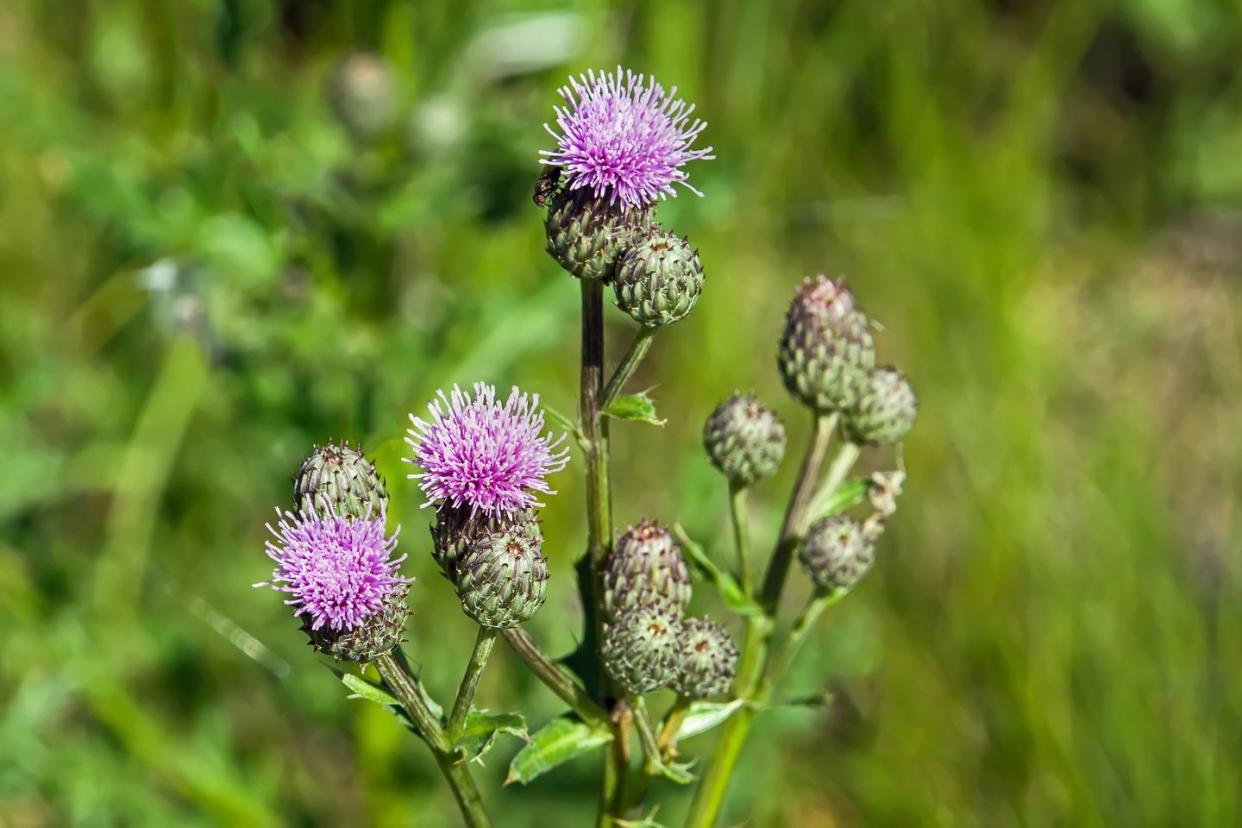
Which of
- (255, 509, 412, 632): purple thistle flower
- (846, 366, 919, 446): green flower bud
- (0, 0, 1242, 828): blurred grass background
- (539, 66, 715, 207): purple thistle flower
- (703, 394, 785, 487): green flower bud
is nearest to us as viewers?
(255, 509, 412, 632): purple thistle flower

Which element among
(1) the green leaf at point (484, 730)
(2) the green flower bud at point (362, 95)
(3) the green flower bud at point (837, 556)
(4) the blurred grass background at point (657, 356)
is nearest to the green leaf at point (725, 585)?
(3) the green flower bud at point (837, 556)

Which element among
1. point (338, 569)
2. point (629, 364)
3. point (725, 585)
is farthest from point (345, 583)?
point (725, 585)

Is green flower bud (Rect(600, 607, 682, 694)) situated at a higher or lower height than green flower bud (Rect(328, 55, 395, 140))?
lower

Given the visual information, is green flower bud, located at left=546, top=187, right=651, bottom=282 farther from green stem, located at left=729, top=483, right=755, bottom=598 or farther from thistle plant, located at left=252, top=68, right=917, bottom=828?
green stem, located at left=729, top=483, right=755, bottom=598

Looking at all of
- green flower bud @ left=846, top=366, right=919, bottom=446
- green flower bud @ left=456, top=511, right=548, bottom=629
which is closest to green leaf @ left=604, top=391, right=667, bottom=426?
green flower bud @ left=456, top=511, right=548, bottom=629

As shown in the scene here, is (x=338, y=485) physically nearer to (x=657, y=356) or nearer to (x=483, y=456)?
(x=483, y=456)

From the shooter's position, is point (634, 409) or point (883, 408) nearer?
point (634, 409)

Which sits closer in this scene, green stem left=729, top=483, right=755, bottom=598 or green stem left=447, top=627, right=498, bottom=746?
green stem left=447, top=627, right=498, bottom=746
